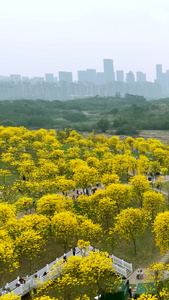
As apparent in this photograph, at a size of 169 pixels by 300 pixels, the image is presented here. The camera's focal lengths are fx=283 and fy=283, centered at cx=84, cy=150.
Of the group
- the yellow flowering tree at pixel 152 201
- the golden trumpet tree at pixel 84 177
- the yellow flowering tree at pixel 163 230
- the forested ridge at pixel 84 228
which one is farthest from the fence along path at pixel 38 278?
the golden trumpet tree at pixel 84 177

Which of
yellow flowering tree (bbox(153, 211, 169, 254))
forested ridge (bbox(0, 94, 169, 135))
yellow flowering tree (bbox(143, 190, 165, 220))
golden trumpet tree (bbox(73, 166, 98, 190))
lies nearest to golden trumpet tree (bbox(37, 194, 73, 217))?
golden trumpet tree (bbox(73, 166, 98, 190))

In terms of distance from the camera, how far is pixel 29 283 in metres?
21.0

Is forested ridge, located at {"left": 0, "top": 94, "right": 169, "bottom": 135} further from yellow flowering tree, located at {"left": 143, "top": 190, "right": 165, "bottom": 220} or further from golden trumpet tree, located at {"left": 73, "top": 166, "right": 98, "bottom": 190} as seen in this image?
yellow flowering tree, located at {"left": 143, "top": 190, "right": 165, "bottom": 220}

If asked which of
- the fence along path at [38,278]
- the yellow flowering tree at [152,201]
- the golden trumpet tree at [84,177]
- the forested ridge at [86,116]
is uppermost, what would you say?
the forested ridge at [86,116]

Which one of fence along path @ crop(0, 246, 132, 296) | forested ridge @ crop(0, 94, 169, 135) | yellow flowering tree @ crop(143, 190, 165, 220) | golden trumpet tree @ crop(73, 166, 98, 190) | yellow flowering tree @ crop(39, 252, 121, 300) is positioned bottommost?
fence along path @ crop(0, 246, 132, 296)

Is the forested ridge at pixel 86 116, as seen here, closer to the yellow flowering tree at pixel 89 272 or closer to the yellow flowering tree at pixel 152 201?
the yellow flowering tree at pixel 152 201

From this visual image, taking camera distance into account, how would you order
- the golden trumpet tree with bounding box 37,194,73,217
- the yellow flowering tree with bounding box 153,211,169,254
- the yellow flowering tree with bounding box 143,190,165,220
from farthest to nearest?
the yellow flowering tree with bounding box 143,190,165,220 < the golden trumpet tree with bounding box 37,194,73,217 < the yellow flowering tree with bounding box 153,211,169,254

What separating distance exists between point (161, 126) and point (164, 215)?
103 metres

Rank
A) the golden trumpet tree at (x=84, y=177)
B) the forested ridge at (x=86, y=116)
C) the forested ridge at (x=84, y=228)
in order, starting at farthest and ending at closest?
the forested ridge at (x=86, y=116)
the golden trumpet tree at (x=84, y=177)
the forested ridge at (x=84, y=228)

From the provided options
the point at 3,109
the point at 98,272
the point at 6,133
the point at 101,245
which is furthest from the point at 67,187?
the point at 3,109

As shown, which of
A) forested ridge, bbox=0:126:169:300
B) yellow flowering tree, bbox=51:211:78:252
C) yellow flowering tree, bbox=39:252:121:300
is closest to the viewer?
yellow flowering tree, bbox=39:252:121:300

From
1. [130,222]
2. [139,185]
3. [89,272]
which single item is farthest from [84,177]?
[89,272]

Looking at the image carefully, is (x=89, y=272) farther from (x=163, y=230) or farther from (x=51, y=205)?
(x=51, y=205)

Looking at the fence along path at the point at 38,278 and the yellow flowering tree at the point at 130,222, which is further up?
the yellow flowering tree at the point at 130,222
